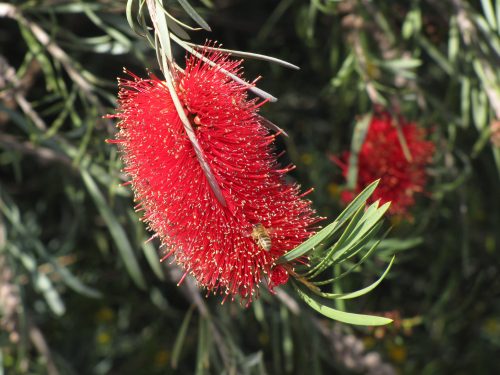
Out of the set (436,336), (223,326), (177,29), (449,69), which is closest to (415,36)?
(449,69)

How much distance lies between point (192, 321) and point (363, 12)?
46.1 inches

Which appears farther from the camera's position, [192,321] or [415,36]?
[192,321]

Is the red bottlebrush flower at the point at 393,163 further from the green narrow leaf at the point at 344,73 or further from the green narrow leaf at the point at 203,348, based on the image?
the green narrow leaf at the point at 203,348

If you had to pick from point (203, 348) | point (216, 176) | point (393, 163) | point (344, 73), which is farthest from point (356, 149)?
point (216, 176)

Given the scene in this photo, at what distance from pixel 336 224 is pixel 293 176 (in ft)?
4.44

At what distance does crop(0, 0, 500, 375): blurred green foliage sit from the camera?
5.12 feet

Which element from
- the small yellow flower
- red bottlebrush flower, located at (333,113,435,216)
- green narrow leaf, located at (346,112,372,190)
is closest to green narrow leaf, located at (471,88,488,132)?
red bottlebrush flower, located at (333,113,435,216)

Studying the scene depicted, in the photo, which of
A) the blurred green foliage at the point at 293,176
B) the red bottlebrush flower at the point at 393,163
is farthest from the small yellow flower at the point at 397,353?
the red bottlebrush flower at the point at 393,163

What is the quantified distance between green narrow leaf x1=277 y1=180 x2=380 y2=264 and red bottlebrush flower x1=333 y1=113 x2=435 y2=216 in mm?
632

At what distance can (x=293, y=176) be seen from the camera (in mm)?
2236

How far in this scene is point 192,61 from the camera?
1.01 m

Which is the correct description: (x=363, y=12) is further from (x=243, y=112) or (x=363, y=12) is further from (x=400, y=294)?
(x=400, y=294)

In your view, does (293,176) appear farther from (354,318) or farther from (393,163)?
(354,318)

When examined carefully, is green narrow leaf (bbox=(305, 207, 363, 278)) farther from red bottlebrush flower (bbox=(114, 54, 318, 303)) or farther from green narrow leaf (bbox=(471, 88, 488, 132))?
green narrow leaf (bbox=(471, 88, 488, 132))
